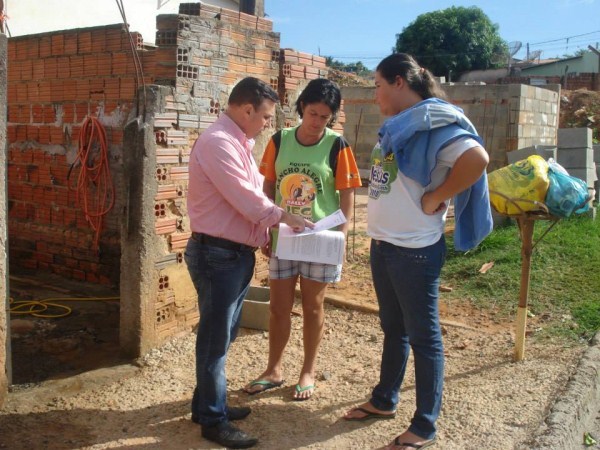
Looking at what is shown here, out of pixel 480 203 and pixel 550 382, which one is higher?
pixel 480 203

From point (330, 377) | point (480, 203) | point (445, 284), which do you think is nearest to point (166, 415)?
point (330, 377)

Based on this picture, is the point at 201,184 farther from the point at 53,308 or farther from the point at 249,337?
the point at 53,308

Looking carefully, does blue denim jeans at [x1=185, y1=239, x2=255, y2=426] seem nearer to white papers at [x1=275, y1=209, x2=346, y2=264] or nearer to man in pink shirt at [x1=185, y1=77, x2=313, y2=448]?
man in pink shirt at [x1=185, y1=77, x2=313, y2=448]

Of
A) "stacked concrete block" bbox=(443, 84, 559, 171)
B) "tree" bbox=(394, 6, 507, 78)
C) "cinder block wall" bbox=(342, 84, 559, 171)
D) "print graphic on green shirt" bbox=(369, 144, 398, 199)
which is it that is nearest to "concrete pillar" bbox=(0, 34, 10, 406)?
"print graphic on green shirt" bbox=(369, 144, 398, 199)

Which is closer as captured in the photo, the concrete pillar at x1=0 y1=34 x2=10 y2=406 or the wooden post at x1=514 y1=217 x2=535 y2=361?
the concrete pillar at x1=0 y1=34 x2=10 y2=406

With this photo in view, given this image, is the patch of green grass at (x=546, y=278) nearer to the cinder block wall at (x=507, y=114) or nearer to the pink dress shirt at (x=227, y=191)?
the pink dress shirt at (x=227, y=191)

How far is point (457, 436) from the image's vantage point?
3.44m

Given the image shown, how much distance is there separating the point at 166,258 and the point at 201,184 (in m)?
1.62

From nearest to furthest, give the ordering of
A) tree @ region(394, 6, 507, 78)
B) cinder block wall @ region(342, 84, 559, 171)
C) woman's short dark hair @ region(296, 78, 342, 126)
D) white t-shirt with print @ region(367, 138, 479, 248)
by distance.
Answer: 1. white t-shirt with print @ region(367, 138, 479, 248)
2. woman's short dark hair @ region(296, 78, 342, 126)
3. cinder block wall @ region(342, 84, 559, 171)
4. tree @ region(394, 6, 507, 78)

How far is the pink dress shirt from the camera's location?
2953mm

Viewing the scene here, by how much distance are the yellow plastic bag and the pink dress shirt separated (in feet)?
6.26

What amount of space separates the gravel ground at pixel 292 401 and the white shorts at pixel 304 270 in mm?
786

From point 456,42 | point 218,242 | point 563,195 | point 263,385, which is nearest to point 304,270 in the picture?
point 218,242

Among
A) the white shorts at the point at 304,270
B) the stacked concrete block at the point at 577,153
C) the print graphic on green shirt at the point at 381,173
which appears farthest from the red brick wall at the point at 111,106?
the stacked concrete block at the point at 577,153
